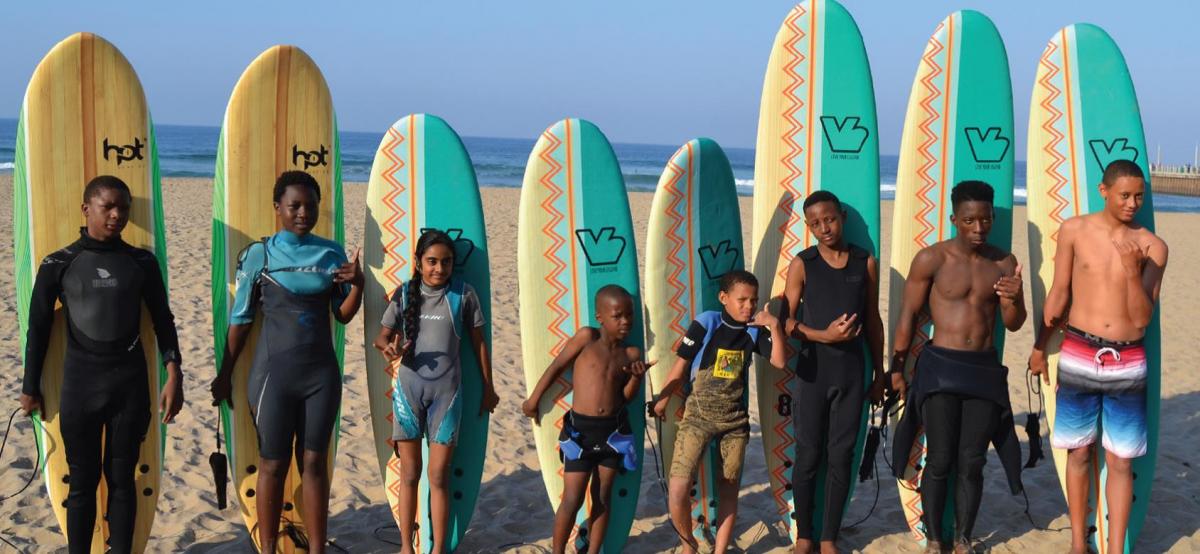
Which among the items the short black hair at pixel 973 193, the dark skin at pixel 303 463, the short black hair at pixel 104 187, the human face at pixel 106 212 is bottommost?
the dark skin at pixel 303 463

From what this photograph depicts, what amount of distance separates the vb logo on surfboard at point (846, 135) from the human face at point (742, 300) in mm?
951

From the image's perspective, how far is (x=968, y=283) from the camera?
3.70 metres

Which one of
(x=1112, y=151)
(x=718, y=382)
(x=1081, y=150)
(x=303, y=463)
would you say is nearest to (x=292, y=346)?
(x=303, y=463)

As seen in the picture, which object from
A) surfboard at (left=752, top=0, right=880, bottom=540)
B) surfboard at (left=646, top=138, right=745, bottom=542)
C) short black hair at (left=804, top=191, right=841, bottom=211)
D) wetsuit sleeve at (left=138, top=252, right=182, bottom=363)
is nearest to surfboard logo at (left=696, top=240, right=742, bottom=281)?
surfboard at (left=646, top=138, right=745, bottom=542)

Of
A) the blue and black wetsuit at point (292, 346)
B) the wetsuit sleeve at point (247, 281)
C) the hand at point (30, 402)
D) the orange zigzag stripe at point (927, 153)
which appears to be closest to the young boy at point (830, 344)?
the orange zigzag stripe at point (927, 153)

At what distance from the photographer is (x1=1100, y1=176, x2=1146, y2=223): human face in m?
3.59

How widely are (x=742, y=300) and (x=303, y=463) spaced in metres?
1.68

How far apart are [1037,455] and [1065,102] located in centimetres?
155

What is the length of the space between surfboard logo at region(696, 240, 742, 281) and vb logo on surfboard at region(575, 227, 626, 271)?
36 centimetres

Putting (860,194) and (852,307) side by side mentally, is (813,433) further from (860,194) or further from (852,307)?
(860,194)

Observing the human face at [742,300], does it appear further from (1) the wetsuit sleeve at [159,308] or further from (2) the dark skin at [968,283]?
(1) the wetsuit sleeve at [159,308]

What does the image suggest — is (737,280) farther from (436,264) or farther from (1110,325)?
(1110,325)

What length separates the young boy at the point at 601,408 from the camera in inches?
143

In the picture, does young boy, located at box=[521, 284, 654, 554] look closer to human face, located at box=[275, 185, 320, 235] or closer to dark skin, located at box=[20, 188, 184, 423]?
human face, located at box=[275, 185, 320, 235]
